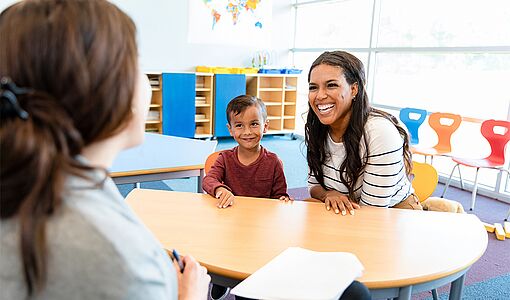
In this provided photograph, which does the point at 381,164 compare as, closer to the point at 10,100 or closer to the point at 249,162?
the point at 249,162

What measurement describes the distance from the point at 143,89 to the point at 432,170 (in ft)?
5.51

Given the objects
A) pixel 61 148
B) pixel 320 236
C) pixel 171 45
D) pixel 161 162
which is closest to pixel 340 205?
pixel 320 236

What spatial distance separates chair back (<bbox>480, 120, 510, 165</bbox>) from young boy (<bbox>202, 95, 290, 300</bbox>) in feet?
7.73

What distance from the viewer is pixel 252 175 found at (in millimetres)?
2066

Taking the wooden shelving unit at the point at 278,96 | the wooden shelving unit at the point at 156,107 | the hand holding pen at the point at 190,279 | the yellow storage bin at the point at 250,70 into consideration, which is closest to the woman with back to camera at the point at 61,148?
the hand holding pen at the point at 190,279

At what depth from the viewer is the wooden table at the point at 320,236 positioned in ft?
3.84

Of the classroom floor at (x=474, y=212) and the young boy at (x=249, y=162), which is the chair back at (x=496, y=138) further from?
the young boy at (x=249, y=162)

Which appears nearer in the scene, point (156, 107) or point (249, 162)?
point (249, 162)

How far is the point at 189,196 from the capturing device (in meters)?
1.74

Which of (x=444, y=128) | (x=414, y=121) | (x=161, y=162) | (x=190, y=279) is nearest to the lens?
(x=190, y=279)

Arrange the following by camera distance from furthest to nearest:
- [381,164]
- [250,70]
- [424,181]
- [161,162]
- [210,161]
Result: [250,70]
[161,162]
[210,161]
[424,181]
[381,164]

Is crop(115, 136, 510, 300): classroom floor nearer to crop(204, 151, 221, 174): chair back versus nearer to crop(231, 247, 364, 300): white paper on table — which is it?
crop(204, 151, 221, 174): chair back

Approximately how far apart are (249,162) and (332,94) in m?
0.52

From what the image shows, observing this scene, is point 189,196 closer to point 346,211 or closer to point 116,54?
point 346,211
